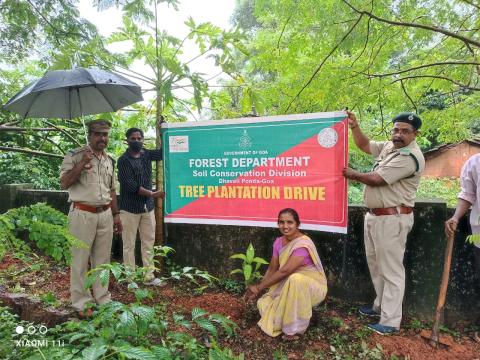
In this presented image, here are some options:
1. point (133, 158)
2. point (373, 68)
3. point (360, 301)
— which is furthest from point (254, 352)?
point (373, 68)

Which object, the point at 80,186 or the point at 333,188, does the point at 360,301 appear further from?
the point at 80,186

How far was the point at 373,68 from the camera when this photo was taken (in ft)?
13.4

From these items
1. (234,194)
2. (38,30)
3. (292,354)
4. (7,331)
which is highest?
(38,30)

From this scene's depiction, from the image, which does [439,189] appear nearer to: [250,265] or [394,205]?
[394,205]

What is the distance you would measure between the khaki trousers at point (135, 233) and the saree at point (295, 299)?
1.52 m

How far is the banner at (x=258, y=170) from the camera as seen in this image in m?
3.43

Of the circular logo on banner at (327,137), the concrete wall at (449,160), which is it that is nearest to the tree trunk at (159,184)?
the circular logo on banner at (327,137)

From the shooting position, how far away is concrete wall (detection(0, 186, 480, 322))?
129 inches

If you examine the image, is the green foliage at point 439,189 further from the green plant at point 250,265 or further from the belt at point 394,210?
the green plant at point 250,265

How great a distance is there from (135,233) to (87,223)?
81cm

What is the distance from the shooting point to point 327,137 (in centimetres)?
343

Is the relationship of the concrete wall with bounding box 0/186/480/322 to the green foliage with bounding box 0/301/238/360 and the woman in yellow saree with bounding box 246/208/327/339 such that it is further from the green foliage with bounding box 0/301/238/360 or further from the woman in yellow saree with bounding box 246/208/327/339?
the green foliage with bounding box 0/301/238/360

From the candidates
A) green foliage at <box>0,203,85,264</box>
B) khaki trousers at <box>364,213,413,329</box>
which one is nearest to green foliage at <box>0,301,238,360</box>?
green foliage at <box>0,203,85,264</box>

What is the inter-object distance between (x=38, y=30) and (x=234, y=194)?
3319 millimetres
